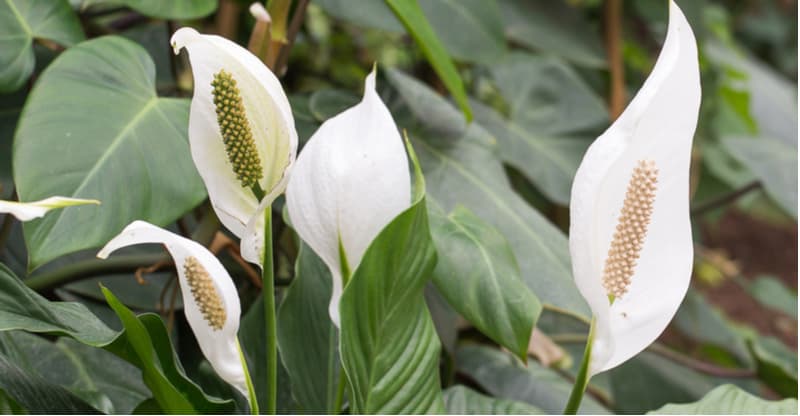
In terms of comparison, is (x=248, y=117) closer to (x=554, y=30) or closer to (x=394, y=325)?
(x=394, y=325)

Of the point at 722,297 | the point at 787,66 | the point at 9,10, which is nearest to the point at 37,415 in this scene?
the point at 9,10

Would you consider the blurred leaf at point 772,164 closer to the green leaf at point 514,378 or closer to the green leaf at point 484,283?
the green leaf at point 514,378

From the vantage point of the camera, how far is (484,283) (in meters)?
0.60

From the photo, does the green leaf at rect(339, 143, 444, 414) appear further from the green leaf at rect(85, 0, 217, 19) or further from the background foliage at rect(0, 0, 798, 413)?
the green leaf at rect(85, 0, 217, 19)

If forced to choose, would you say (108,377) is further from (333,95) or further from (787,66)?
(787,66)

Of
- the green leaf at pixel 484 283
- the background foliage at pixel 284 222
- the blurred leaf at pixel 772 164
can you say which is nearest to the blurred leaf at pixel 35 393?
the background foliage at pixel 284 222

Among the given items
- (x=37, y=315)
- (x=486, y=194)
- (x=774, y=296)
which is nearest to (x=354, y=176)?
(x=37, y=315)

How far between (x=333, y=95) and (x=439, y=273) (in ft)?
1.04

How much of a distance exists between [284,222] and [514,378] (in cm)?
27

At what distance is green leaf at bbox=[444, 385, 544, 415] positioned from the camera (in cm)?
57

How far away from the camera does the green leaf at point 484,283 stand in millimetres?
580

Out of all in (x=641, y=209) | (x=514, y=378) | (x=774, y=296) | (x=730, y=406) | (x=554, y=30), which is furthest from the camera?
(x=774, y=296)

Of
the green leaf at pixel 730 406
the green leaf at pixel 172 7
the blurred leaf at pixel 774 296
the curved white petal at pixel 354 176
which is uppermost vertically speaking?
the curved white petal at pixel 354 176

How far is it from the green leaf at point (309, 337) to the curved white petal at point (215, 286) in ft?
0.42
